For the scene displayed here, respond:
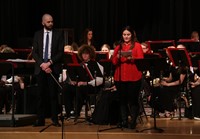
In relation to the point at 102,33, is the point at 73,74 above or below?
below

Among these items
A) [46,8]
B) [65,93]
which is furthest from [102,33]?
[65,93]

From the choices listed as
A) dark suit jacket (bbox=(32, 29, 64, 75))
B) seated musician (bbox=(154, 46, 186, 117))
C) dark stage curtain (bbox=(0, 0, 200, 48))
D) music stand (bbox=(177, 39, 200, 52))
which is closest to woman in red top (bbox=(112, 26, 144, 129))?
dark suit jacket (bbox=(32, 29, 64, 75))

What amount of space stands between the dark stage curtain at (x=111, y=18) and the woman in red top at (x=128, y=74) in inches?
254

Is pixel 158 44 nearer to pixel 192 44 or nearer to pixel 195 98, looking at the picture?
pixel 192 44

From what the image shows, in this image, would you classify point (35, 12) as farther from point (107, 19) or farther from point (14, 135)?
point (14, 135)

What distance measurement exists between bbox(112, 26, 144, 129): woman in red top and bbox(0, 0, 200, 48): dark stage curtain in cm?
644

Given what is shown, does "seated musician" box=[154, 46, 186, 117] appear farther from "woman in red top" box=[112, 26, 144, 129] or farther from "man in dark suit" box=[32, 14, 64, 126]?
"man in dark suit" box=[32, 14, 64, 126]

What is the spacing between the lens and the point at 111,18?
1543cm

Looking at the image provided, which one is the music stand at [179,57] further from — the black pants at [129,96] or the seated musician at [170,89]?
the black pants at [129,96]

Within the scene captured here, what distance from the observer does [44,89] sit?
878 centimetres

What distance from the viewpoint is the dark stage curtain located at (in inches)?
586

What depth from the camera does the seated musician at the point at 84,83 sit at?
9.42m

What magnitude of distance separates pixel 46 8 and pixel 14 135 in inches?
338

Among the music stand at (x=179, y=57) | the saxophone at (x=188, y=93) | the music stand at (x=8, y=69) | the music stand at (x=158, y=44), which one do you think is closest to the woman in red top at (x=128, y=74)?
the music stand at (x=179, y=57)
